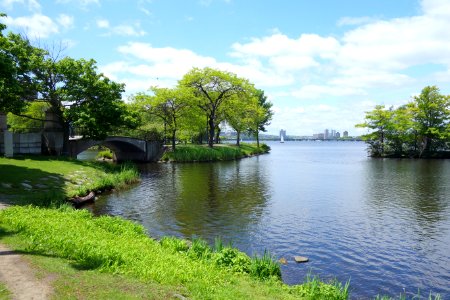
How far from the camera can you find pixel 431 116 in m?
82.2

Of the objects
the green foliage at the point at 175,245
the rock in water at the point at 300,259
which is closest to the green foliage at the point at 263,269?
the rock in water at the point at 300,259

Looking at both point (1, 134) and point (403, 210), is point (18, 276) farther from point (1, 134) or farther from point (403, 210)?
point (1, 134)

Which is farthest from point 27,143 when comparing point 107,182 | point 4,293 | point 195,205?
point 4,293

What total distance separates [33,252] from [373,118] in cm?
8869

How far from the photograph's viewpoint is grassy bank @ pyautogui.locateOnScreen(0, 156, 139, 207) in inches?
886

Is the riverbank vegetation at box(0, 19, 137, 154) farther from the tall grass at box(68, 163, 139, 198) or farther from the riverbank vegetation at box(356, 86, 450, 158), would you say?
the riverbank vegetation at box(356, 86, 450, 158)

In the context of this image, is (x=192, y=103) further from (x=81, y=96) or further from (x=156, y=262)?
(x=156, y=262)

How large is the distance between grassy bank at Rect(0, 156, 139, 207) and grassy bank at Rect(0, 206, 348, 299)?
665 cm

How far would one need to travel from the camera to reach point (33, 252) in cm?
1139

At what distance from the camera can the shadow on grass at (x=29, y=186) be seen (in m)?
21.1

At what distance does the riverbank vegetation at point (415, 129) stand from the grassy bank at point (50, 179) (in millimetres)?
68631

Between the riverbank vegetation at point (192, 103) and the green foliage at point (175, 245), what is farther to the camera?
the riverbank vegetation at point (192, 103)

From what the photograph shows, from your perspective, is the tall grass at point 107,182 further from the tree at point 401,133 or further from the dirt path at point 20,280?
the tree at point 401,133

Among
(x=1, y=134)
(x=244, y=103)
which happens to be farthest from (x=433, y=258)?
(x=244, y=103)
